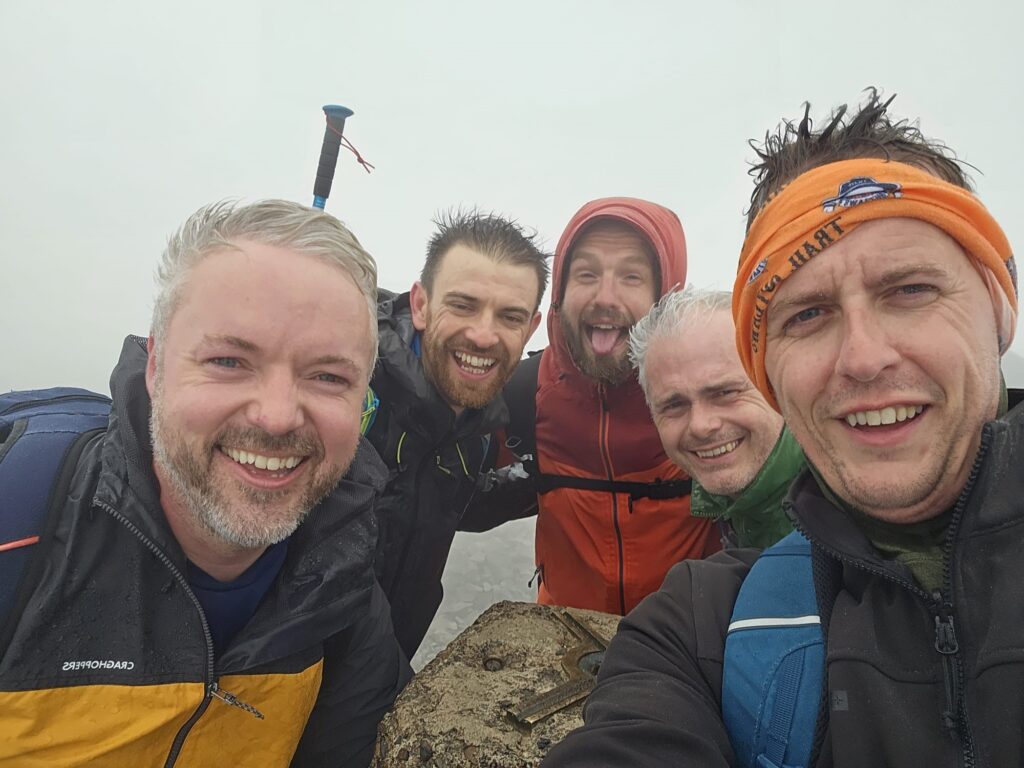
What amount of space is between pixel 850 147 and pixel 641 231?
7.18ft

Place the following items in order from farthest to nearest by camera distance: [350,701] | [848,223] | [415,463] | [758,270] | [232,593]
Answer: [415,463], [350,701], [232,593], [758,270], [848,223]

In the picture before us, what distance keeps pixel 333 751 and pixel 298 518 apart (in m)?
1.09

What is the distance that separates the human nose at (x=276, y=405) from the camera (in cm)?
189

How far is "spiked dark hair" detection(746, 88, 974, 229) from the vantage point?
1751 millimetres

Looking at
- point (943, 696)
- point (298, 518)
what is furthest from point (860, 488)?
point (298, 518)

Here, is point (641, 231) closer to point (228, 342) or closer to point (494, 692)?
point (228, 342)

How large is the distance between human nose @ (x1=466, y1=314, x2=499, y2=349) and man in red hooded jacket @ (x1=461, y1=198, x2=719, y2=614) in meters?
0.61

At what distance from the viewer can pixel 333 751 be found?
2279 millimetres

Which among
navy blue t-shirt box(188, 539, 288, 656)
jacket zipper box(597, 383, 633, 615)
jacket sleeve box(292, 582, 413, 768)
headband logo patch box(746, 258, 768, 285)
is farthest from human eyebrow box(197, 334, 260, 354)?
jacket zipper box(597, 383, 633, 615)

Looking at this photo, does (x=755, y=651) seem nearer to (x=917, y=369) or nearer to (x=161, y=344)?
(x=917, y=369)

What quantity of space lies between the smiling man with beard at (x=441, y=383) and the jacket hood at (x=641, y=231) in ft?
0.54

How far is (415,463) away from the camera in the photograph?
3473mm

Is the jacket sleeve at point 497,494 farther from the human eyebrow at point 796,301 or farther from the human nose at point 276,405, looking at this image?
the human eyebrow at point 796,301

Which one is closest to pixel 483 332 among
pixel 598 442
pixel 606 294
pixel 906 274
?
pixel 606 294
